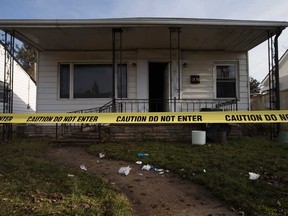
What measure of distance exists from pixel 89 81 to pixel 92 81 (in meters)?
0.13

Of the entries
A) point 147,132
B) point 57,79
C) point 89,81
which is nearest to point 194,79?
point 147,132

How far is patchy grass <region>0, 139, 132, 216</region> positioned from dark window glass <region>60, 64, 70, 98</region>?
5822 millimetres

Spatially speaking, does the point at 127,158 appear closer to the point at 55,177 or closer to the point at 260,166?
the point at 55,177

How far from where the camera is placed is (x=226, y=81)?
11867 millimetres

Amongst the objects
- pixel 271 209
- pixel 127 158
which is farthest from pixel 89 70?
pixel 271 209

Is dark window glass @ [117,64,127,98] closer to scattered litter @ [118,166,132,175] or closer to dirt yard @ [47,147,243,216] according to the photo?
dirt yard @ [47,147,243,216]

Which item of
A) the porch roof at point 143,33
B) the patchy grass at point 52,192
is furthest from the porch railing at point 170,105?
the patchy grass at point 52,192

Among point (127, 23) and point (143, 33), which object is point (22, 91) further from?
point (127, 23)

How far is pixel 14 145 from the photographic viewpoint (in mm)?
8359

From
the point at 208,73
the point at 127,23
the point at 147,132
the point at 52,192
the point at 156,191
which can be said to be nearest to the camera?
the point at 52,192

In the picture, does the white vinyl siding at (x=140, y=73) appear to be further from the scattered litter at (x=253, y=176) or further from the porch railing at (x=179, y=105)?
the scattered litter at (x=253, y=176)

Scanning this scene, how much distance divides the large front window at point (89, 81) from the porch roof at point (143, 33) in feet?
2.63

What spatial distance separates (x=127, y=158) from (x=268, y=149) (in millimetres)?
3779

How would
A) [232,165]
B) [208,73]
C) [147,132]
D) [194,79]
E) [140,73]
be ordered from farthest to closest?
1. [208,73]
2. [194,79]
3. [140,73]
4. [147,132]
5. [232,165]
